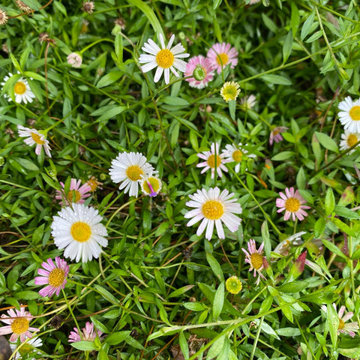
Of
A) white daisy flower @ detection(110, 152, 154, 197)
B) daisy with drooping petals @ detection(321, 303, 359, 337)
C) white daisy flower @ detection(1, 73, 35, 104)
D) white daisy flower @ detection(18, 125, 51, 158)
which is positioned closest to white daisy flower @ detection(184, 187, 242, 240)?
white daisy flower @ detection(110, 152, 154, 197)

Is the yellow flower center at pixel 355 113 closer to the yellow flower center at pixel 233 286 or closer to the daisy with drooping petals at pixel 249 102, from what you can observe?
the daisy with drooping petals at pixel 249 102

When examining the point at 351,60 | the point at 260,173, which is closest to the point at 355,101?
the point at 351,60

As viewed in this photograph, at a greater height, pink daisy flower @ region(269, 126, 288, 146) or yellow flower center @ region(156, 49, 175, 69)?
yellow flower center @ region(156, 49, 175, 69)

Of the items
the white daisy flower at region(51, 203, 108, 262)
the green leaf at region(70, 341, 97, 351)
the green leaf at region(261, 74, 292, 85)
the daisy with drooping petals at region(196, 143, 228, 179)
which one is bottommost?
the green leaf at region(70, 341, 97, 351)

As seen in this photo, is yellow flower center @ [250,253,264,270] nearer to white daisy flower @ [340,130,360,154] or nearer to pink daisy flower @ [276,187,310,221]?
pink daisy flower @ [276,187,310,221]

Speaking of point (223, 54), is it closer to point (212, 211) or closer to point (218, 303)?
point (212, 211)
